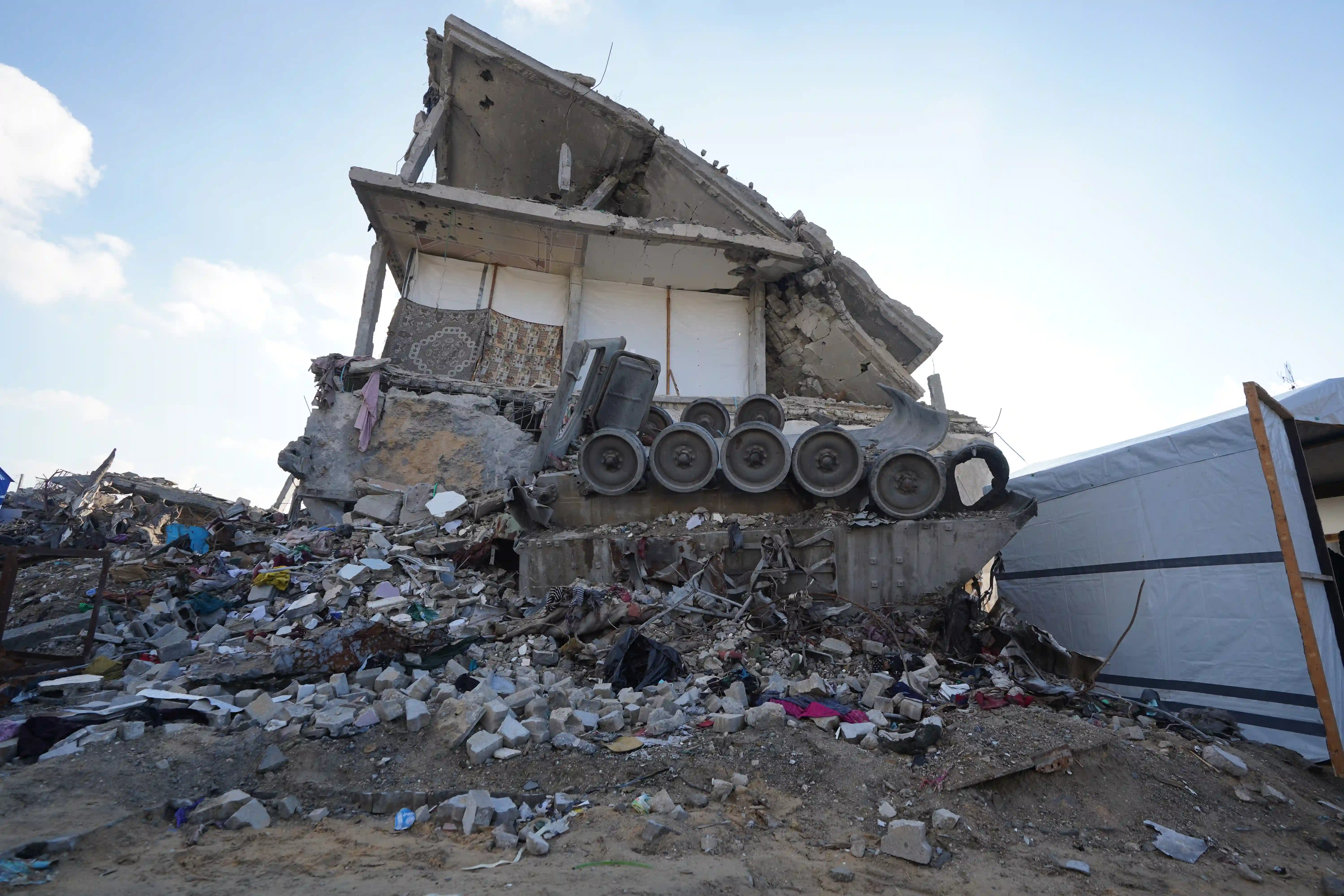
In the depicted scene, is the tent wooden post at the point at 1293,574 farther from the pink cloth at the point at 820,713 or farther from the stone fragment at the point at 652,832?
the stone fragment at the point at 652,832

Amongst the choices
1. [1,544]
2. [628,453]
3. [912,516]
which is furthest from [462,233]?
[912,516]

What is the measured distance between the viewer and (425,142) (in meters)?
12.2

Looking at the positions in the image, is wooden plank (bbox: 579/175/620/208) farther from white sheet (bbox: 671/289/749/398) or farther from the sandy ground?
the sandy ground

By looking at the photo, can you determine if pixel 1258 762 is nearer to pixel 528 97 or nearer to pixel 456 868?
pixel 456 868

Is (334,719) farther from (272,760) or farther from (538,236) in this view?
(538,236)

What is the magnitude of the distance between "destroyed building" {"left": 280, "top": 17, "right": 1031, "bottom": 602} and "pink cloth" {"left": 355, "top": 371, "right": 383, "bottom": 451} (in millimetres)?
27

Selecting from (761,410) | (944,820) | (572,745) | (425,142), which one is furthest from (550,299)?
(944,820)

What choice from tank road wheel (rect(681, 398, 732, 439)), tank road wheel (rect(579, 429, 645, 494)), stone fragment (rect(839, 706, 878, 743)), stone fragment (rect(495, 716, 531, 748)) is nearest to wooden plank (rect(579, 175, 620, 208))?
tank road wheel (rect(681, 398, 732, 439))

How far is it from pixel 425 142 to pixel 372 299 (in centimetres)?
312

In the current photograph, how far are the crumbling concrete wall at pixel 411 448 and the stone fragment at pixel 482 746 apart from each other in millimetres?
6465

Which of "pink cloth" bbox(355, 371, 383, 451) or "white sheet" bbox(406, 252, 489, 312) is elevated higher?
"white sheet" bbox(406, 252, 489, 312)

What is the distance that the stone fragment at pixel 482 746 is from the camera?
325 centimetres

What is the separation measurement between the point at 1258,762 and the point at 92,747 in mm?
6565

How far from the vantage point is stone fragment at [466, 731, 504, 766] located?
325 cm
